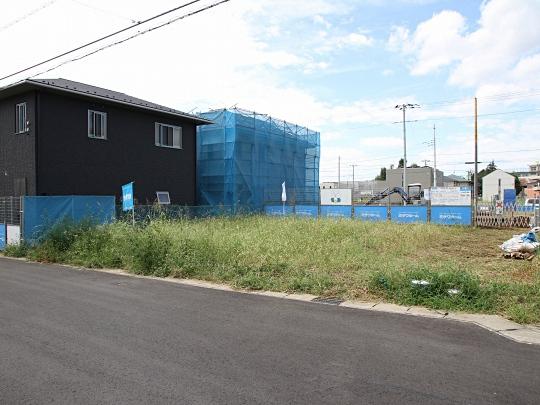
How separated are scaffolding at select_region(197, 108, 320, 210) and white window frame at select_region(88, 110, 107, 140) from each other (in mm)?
7817

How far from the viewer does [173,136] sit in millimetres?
22812

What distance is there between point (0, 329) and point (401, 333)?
5.17m

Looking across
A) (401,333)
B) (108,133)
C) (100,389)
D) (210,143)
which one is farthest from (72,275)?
(210,143)

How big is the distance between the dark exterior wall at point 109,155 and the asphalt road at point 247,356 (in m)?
11.6

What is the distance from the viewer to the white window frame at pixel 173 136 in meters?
21.8

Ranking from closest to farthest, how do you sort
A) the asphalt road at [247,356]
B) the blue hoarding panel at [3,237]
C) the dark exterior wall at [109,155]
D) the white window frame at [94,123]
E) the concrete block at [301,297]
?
the asphalt road at [247,356] < the concrete block at [301,297] < the blue hoarding panel at [3,237] < the dark exterior wall at [109,155] < the white window frame at [94,123]

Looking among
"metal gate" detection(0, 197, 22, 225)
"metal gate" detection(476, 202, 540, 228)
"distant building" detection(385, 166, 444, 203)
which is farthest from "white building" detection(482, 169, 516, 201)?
"metal gate" detection(0, 197, 22, 225)

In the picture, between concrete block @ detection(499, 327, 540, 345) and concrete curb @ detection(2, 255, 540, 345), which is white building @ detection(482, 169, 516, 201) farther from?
concrete block @ detection(499, 327, 540, 345)

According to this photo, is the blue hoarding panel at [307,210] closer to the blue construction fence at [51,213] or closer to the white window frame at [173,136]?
the white window frame at [173,136]

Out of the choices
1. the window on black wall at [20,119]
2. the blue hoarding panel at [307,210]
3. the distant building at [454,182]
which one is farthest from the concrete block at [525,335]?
the distant building at [454,182]

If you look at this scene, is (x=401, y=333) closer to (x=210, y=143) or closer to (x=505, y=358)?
(x=505, y=358)

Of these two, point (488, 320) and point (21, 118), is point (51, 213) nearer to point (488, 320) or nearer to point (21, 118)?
point (21, 118)

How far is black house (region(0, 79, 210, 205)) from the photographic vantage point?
1706 cm

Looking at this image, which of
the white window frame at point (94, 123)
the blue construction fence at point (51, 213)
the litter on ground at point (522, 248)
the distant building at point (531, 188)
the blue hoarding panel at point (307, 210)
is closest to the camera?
the litter on ground at point (522, 248)
